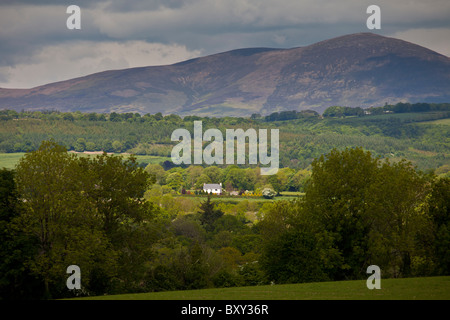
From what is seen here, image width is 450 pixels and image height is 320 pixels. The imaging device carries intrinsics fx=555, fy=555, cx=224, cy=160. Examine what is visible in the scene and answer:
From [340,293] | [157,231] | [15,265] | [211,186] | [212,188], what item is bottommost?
[212,188]

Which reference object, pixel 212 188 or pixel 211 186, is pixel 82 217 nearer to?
pixel 212 188

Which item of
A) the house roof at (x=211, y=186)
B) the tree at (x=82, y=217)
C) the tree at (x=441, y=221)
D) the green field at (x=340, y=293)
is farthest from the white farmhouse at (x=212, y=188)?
the green field at (x=340, y=293)

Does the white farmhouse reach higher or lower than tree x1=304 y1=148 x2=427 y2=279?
lower

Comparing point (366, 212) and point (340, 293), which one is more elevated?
point (366, 212)

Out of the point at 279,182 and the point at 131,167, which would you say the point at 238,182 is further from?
the point at 131,167

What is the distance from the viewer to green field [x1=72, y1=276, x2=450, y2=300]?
2303cm

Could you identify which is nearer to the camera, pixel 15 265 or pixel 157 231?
pixel 15 265

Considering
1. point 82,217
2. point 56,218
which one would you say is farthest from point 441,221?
point 56,218

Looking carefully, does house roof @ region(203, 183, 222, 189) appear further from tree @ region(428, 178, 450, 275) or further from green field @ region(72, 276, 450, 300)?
green field @ region(72, 276, 450, 300)

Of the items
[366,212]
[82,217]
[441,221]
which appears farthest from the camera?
[441,221]

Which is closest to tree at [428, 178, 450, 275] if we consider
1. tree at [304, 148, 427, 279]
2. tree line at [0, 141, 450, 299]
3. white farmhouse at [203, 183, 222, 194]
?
tree line at [0, 141, 450, 299]

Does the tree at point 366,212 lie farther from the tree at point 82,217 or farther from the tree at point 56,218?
the tree at point 56,218

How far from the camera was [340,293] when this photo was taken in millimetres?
24859
